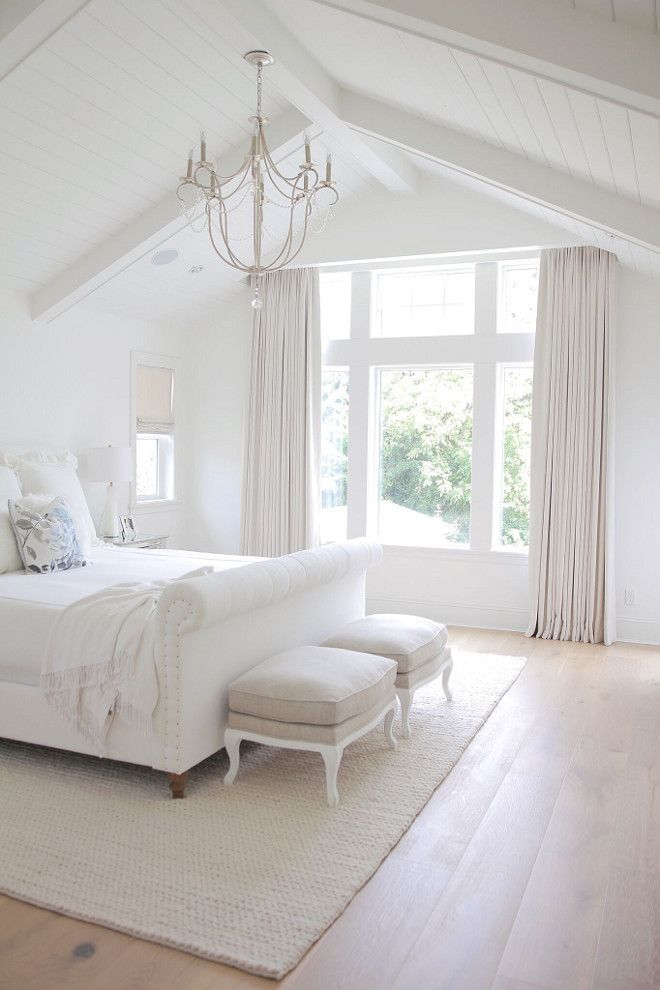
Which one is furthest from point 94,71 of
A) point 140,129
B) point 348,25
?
point 348,25

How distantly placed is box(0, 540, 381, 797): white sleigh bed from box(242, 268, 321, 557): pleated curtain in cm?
239

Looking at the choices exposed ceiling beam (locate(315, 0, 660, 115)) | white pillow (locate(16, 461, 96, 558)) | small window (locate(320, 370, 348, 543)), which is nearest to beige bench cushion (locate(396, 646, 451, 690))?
white pillow (locate(16, 461, 96, 558))

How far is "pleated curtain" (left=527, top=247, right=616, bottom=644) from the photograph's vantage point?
18.6ft

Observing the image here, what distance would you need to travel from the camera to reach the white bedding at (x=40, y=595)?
11.2 feet

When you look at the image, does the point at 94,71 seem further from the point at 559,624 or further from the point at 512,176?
the point at 559,624

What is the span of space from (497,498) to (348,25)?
11.5 feet

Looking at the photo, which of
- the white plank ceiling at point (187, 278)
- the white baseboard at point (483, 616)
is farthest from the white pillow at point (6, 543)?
the white baseboard at point (483, 616)

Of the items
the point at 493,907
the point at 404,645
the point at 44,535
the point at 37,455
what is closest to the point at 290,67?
the point at 44,535

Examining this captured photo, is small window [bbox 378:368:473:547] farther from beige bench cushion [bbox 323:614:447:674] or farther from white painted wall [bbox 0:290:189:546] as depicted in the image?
beige bench cushion [bbox 323:614:447:674]

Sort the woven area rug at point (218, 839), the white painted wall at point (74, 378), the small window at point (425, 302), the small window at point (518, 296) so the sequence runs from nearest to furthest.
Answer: the woven area rug at point (218, 839), the white painted wall at point (74, 378), the small window at point (518, 296), the small window at point (425, 302)

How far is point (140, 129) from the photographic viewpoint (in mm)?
4477

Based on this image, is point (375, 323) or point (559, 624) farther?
point (375, 323)

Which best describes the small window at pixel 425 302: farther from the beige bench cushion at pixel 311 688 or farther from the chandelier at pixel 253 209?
the beige bench cushion at pixel 311 688

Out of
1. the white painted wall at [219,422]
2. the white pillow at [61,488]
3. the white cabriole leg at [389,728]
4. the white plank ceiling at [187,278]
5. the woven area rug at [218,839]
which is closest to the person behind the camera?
the woven area rug at [218,839]
